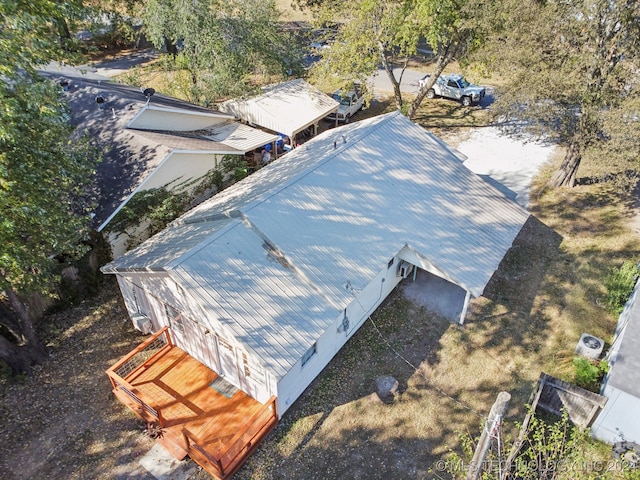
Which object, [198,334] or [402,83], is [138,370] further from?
[402,83]

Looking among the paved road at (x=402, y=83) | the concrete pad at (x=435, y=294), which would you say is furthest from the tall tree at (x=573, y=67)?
the paved road at (x=402, y=83)

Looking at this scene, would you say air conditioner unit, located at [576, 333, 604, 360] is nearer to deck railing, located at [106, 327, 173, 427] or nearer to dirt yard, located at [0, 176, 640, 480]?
dirt yard, located at [0, 176, 640, 480]

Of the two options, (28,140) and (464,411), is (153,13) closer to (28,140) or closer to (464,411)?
(28,140)

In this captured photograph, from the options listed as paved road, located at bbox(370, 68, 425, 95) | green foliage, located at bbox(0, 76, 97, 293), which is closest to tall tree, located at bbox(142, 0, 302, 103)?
paved road, located at bbox(370, 68, 425, 95)

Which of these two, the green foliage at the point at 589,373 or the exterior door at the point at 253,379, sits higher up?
the exterior door at the point at 253,379

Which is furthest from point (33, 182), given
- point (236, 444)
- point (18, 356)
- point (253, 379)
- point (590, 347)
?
point (590, 347)

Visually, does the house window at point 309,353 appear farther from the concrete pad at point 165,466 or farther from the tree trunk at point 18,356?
the tree trunk at point 18,356

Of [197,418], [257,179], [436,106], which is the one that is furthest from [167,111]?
[436,106]
